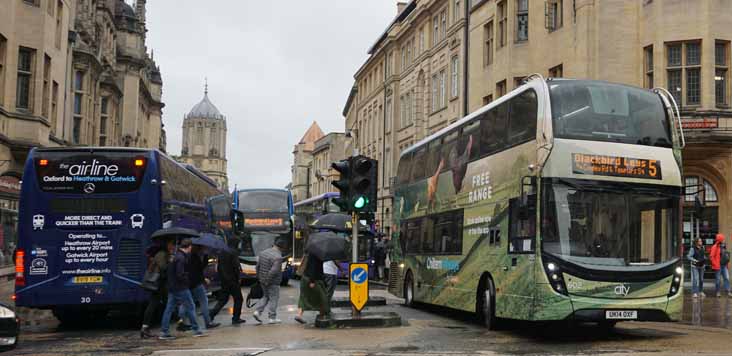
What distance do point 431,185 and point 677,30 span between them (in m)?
13.2

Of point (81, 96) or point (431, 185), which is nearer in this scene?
point (431, 185)

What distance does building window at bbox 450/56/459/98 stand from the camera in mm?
44219

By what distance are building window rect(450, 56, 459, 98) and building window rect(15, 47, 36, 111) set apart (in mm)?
20833

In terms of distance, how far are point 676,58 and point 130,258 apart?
20.3m

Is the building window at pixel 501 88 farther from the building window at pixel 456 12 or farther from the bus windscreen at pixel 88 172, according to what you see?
the bus windscreen at pixel 88 172

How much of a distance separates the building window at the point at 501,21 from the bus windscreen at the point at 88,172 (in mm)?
24857

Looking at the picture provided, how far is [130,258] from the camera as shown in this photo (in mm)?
15641

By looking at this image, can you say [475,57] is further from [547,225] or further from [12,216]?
[547,225]

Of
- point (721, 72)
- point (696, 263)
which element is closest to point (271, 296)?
Answer: point (696, 263)

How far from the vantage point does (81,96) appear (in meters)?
45.0

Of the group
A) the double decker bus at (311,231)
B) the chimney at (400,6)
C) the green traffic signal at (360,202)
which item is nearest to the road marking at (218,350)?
the green traffic signal at (360,202)

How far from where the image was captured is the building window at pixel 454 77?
44.2 meters

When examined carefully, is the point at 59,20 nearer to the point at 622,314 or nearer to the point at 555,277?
the point at 555,277

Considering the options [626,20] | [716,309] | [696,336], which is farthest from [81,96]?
[696,336]
